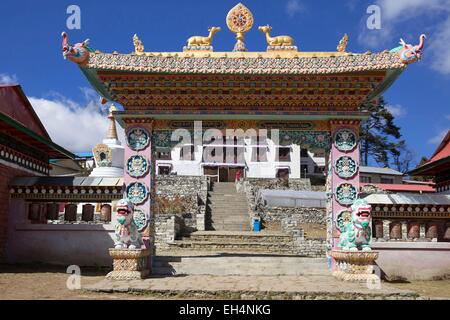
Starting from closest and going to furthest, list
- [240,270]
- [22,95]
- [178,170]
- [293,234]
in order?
[240,270] < [22,95] < [293,234] < [178,170]

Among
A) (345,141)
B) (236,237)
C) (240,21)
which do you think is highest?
(240,21)

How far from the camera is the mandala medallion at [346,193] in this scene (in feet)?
41.2

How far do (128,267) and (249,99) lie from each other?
17.3 feet

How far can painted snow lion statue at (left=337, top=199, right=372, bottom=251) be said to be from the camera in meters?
11.0

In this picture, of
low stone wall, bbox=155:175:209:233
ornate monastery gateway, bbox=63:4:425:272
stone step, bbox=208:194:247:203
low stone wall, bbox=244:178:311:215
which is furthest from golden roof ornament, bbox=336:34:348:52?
low stone wall, bbox=244:178:311:215

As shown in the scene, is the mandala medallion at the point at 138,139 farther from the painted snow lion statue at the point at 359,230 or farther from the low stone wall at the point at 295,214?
the low stone wall at the point at 295,214

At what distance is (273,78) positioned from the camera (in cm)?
1243

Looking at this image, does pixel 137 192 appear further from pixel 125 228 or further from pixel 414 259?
pixel 414 259

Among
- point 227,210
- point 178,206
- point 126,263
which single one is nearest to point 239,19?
point 126,263

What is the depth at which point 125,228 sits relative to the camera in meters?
11.3

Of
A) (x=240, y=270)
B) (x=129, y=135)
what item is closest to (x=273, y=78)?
(x=129, y=135)

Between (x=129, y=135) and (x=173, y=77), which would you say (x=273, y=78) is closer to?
(x=173, y=77)

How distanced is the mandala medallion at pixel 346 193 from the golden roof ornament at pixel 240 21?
4.81 m

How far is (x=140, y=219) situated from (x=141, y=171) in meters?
1.25
